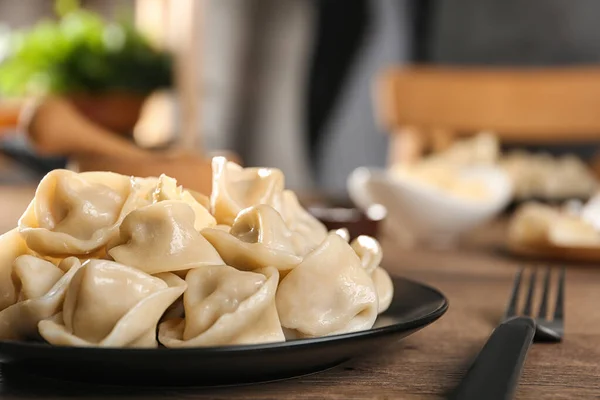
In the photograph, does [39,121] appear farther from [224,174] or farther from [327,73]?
[327,73]

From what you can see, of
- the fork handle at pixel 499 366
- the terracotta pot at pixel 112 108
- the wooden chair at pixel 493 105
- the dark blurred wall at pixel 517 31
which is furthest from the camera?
the dark blurred wall at pixel 517 31

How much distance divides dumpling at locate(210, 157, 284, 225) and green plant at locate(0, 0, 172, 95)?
234 cm

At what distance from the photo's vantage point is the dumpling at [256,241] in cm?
60

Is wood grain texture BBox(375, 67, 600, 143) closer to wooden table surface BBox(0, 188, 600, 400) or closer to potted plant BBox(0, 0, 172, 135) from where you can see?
potted plant BBox(0, 0, 172, 135)

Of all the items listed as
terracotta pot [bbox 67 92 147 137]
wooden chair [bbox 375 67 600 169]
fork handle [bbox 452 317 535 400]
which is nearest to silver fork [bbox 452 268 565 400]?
fork handle [bbox 452 317 535 400]

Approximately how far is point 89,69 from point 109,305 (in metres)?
2.62

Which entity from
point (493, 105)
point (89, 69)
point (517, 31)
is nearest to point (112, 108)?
point (89, 69)

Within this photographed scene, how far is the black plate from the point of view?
0.47m

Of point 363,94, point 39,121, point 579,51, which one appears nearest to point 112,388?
point 39,121

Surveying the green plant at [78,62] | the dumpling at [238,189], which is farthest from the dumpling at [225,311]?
the green plant at [78,62]

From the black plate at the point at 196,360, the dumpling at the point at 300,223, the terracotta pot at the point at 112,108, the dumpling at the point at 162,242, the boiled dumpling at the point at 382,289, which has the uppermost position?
the dumpling at the point at 162,242

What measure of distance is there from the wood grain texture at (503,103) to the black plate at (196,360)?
202cm

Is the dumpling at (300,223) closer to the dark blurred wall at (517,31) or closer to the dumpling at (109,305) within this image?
the dumpling at (109,305)

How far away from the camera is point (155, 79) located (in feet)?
10.9
